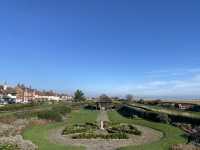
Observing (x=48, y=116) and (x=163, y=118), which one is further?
(x=48, y=116)

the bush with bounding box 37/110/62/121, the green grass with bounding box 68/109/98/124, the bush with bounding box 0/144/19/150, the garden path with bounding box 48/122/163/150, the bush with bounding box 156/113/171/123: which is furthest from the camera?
the green grass with bounding box 68/109/98/124

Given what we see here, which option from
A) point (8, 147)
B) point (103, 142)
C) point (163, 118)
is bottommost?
point (103, 142)

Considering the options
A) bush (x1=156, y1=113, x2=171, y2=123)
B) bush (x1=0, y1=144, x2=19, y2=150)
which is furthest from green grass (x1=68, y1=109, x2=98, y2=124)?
bush (x1=0, y1=144, x2=19, y2=150)

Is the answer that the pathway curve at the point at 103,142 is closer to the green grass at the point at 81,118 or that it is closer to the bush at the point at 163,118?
the bush at the point at 163,118

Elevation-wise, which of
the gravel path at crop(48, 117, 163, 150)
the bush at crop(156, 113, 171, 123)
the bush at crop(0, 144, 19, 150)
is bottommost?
the gravel path at crop(48, 117, 163, 150)

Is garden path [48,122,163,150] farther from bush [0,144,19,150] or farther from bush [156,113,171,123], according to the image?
bush [156,113,171,123]

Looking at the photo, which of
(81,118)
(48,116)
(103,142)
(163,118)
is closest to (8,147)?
(103,142)

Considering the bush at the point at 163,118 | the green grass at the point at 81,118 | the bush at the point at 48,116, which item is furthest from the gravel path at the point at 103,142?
the green grass at the point at 81,118

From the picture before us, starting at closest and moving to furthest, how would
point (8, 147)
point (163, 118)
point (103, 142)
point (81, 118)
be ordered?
point (8, 147) < point (103, 142) < point (163, 118) < point (81, 118)

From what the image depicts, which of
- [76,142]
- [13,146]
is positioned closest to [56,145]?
[76,142]

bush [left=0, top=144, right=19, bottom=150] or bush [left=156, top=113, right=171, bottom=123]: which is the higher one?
bush [left=156, top=113, right=171, bottom=123]

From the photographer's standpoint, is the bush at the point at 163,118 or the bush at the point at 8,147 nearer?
the bush at the point at 8,147

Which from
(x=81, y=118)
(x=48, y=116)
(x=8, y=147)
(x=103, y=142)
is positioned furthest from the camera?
(x=81, y=118)

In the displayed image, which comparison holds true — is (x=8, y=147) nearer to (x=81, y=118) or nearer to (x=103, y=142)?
(x=103, y=142)
